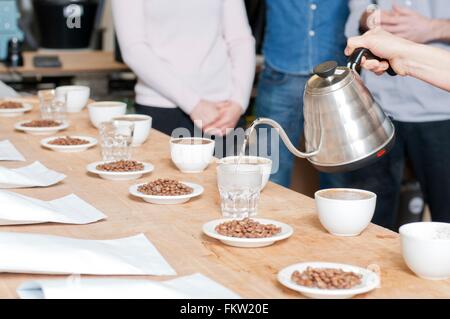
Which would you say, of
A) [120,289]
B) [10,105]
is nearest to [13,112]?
[10,105]

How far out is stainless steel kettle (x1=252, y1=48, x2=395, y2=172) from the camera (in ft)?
5.10

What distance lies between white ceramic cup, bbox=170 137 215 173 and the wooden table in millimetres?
25

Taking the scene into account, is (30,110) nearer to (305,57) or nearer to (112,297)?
(305,57)

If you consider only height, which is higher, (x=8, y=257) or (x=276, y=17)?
(x=276, y=17)

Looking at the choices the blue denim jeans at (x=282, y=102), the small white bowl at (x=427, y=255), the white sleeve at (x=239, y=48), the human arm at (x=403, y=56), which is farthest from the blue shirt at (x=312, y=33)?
the small white bowl at (x=427, y=255)

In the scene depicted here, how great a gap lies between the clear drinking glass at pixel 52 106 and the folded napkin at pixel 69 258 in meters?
1.42

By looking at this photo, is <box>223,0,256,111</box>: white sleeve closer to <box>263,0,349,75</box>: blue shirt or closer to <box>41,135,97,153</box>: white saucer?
<box>263,0,349,75</box>: blue shirt

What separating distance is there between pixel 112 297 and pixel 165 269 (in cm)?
18

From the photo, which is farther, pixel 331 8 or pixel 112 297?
pixel 331 8

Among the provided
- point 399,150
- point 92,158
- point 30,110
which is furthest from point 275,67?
point 92,158

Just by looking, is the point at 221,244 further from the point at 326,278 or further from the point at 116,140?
the point at 116,140

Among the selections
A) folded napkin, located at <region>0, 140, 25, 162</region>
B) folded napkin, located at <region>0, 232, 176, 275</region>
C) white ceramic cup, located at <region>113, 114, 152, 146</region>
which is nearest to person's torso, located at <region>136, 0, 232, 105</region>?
white ceramic cup, located at <region>113, 114, 152, 146</region>

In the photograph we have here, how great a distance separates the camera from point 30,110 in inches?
117

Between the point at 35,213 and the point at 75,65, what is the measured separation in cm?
296
